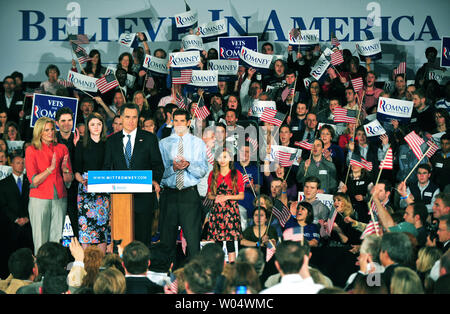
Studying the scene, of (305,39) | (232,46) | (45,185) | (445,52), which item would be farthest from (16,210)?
(445,52)

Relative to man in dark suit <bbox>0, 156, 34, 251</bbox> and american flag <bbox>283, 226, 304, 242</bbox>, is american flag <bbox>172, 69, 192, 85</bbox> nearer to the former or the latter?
man in dark suit <bbox>0, 156, 34, 251</bbox>

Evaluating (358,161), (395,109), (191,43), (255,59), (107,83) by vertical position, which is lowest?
(358,161)

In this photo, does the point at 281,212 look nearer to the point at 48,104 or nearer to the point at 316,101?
the point at 316,101

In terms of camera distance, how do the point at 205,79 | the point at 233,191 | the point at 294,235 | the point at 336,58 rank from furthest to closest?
the point at 336,58
the point at 205,79
the point at 233,191
the point at 294,235

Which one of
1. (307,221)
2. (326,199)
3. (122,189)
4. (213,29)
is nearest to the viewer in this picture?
(122,189)

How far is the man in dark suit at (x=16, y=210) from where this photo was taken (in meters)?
7.71

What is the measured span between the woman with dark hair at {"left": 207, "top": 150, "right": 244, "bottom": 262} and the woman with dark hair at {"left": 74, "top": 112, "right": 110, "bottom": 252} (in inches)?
44.7

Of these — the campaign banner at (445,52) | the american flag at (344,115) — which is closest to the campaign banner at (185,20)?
the american flag at (344,115)

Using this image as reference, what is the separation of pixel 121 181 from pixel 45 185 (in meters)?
1.14

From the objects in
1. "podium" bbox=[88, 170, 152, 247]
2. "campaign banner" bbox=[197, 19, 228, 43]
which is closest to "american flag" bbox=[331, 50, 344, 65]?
"campaign banner" bbox=[197, 19, 228, 43]

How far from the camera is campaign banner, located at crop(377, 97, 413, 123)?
31.0 feet

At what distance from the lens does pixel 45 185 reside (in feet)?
22.3

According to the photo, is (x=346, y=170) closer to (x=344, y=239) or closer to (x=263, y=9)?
(x=344, y=239)
